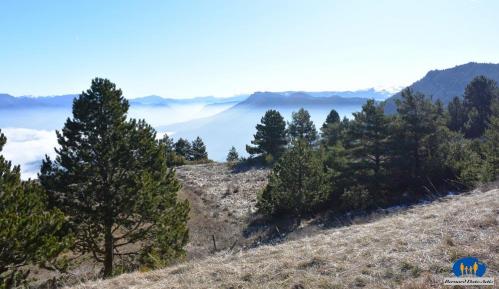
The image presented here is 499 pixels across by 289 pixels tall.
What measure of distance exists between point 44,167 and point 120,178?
10.1 feet

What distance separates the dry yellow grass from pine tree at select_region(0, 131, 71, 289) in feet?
9.30

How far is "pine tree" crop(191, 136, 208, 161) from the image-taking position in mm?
A: 76250

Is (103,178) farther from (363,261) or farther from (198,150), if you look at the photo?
(198,150)

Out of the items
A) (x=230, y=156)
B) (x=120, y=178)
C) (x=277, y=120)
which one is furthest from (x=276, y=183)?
(x=230, y=156)

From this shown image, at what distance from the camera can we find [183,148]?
3019 inches

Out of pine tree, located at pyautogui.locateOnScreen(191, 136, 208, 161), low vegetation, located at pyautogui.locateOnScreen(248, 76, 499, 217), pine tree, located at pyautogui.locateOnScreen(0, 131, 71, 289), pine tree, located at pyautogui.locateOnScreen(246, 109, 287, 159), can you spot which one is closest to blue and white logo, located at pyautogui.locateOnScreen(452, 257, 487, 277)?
pine tree, located at pyautogui.locateOnScreen(0, 131, 71, 289)

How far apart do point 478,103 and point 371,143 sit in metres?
40.7

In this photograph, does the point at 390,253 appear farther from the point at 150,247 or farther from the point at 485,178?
the point at 485,178

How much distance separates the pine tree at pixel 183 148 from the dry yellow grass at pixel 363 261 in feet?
222

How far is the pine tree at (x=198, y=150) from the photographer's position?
76.2m

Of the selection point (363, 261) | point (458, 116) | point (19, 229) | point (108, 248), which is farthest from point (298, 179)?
point (458, 116)

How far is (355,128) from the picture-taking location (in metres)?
30.0

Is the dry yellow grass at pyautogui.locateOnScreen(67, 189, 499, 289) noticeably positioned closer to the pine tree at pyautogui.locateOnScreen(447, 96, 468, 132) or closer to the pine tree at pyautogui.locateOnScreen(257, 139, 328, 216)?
the pine tree at pyautogui.locateOnScreen(257, 139, 328, 216)

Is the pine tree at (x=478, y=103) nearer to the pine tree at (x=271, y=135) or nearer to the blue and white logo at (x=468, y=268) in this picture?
the pine tree at (x=271, y=135)
